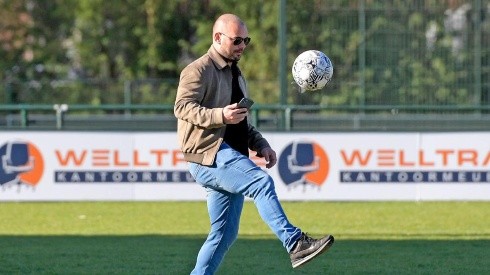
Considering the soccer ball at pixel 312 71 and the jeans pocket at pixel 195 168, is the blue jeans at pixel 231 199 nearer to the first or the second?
the jeans pocket at pixel 195 168

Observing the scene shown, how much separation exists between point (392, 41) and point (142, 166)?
5.16 metres

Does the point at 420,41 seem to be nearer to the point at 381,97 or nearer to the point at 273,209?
the point at 381,97

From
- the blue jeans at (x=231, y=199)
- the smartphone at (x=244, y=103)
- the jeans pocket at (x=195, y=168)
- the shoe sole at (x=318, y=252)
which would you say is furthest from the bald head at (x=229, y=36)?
the shoe sole at (x=318, y=252)

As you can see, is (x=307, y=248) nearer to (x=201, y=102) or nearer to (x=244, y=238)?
(x=201, y=102)

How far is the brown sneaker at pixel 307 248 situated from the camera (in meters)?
8.91

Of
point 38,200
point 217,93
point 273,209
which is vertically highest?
point 217,93

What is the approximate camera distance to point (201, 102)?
30.7ft

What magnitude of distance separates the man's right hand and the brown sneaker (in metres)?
0.90

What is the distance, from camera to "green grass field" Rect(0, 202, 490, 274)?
12.0 meters

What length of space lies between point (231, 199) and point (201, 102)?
790 mm

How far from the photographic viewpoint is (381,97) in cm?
2153

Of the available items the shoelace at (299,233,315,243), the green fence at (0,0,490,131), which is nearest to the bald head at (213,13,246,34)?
the shoelace at (299,233,315,243)

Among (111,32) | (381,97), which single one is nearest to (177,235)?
(381,97)

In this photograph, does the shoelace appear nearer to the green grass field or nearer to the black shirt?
the black shirt
